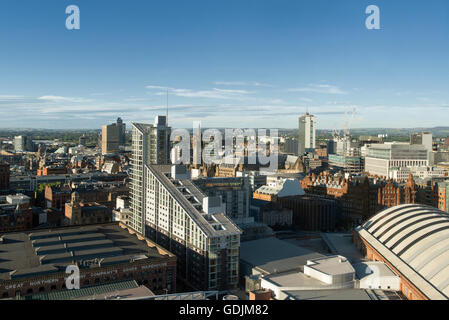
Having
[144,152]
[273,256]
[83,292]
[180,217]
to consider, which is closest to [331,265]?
[273,256]

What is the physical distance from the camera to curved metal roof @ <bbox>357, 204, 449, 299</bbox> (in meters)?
35.0

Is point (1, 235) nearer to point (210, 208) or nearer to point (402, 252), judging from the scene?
point (210, 208)

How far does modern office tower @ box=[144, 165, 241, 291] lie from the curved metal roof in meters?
16.4

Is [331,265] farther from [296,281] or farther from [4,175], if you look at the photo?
[4,175]

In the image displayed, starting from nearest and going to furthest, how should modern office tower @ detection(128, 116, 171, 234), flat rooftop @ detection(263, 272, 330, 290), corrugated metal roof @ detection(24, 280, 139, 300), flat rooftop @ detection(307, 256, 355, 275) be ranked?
1. corrugated metal roof @ detection(24, 280, 139, 300)
2. flat rooftop @ detection(263, 272, 330, 290)
3. flat rooftop @ detection(307, 256, 355, 275)
4. modern office tower @ detection(128, 116, 171, 234)

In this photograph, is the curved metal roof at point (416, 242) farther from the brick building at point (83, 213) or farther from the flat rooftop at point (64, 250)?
the brick building at point (83, 213)

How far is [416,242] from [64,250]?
34.5 metres

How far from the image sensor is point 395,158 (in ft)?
471

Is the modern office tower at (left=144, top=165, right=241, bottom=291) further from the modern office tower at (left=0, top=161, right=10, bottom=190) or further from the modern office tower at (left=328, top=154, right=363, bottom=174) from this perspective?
the modern office tower at (left=328, top=154, right=363, bottom=174)

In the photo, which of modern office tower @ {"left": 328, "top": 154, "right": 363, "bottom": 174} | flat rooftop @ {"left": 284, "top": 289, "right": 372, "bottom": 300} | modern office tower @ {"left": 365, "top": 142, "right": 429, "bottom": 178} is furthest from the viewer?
modern office tower @ {"left": 328, "top": 154, "right": 363, "bottom": 174}
